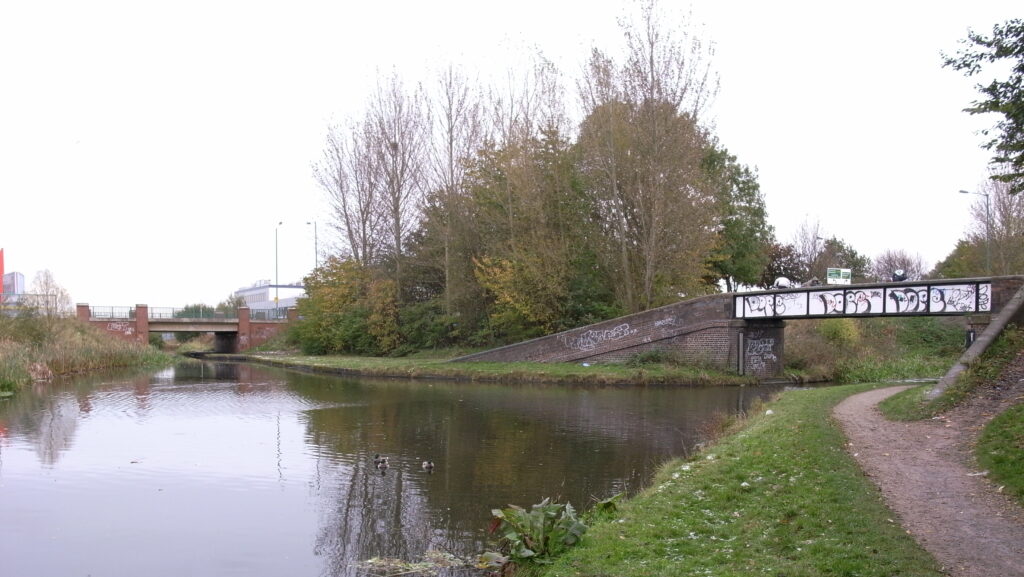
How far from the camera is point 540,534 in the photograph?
21.7ft

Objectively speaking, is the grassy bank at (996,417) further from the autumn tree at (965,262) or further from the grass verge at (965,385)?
the autumn tree at (965,262)

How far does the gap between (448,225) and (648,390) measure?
15.7 metres

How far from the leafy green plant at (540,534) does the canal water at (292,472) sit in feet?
4.14

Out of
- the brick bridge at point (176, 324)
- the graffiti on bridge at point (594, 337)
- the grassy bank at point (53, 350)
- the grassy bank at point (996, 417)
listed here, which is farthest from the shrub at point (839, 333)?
the brick bridge at point (176, 324)

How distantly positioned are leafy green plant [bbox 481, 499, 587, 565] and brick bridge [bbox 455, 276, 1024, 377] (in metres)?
21.6

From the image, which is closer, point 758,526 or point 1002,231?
point 758,526

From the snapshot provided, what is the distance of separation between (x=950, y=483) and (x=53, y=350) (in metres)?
33.5

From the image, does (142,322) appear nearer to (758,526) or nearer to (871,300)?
(871,300)

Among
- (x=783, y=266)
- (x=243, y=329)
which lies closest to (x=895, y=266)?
(x=783, y=266)

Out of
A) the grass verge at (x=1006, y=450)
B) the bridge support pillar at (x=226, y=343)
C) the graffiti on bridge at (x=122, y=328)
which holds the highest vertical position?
the graffiti on bridge at (x=122, y=328)

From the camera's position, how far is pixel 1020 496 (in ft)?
23.1

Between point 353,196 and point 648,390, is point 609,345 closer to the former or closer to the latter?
point 648,390

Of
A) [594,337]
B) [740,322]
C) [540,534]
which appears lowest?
[540,534]

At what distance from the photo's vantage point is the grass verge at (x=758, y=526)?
18.6 ft
